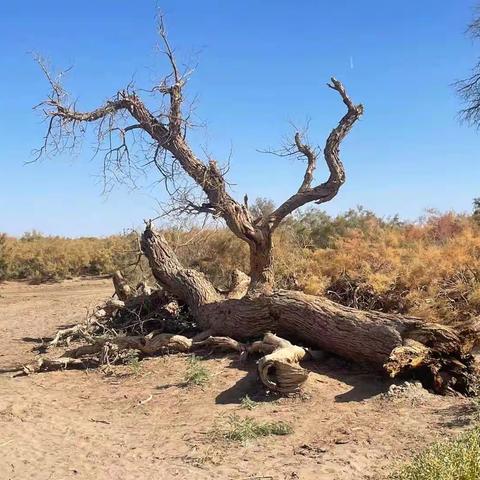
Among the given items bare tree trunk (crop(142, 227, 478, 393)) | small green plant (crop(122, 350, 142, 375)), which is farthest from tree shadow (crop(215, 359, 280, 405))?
small green plant (crop(122, 350, 142, 375))

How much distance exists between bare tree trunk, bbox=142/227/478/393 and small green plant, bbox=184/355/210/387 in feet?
3.59

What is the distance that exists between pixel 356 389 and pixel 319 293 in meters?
3.06

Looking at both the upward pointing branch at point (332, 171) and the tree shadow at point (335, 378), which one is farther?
the upward pointing branch at point (332, 171)

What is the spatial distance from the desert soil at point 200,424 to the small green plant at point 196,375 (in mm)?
97

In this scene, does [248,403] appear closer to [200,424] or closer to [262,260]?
[200,424]

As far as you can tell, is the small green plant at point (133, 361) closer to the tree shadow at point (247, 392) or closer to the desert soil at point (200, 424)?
the desert soil at point (200, 424)

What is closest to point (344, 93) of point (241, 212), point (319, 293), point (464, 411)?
point (241, 212)

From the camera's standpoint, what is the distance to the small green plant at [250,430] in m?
5.77

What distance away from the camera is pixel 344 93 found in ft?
32.0

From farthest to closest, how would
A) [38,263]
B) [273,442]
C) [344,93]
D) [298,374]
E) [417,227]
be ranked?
[38,263]
[417,227]
[344,93]
[298,374]
[273,442]

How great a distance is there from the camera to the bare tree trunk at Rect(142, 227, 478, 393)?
6.84 meters

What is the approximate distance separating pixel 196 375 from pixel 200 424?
1.27 meters

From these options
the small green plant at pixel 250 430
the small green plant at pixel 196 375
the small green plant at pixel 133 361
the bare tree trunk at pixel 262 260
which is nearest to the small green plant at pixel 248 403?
the small green plant at pixel 250 430

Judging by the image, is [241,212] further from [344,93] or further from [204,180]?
[344,93]
